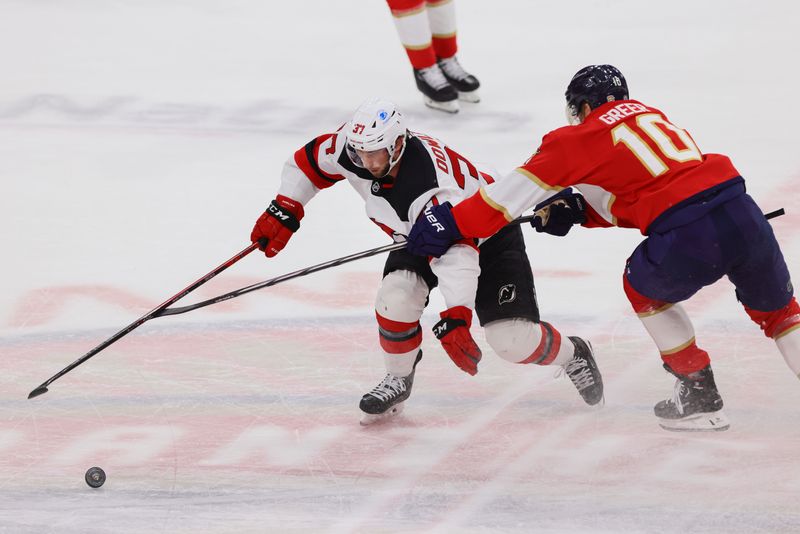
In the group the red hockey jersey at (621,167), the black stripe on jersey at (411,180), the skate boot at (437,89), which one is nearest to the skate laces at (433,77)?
the skate boot at (437,89)

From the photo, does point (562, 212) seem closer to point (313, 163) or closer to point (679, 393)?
point (679, 393)

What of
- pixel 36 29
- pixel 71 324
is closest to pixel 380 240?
pixel 71 324

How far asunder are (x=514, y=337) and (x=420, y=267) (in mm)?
343

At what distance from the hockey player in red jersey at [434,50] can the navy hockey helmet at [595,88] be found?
8.98 ft

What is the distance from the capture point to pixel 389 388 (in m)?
3.71

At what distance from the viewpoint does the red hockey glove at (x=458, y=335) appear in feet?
10.9

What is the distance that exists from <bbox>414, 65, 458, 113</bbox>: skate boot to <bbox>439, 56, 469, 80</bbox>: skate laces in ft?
0.30

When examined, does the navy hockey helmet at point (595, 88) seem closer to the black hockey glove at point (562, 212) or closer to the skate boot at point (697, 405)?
the black hockey glove at point (562, 212)

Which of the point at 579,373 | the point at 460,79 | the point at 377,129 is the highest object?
the point at 377,129

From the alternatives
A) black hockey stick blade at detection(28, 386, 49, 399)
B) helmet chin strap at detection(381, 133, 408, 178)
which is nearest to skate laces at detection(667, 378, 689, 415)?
helmet chin strap at detection(381, 133, 408, 178)

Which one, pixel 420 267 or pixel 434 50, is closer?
pixel 420 267

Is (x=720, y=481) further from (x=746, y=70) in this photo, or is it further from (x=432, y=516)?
(x=746, y=70)

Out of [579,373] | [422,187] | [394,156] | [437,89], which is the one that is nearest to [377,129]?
[394,156]

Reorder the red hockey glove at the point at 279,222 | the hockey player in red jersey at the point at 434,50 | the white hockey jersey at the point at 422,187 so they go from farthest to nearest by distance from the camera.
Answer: the hockey player in red jersey at the point at 434,50 → the red hockey glove at the point at 279,222 → the white hockey jersey at the point at 422,187
